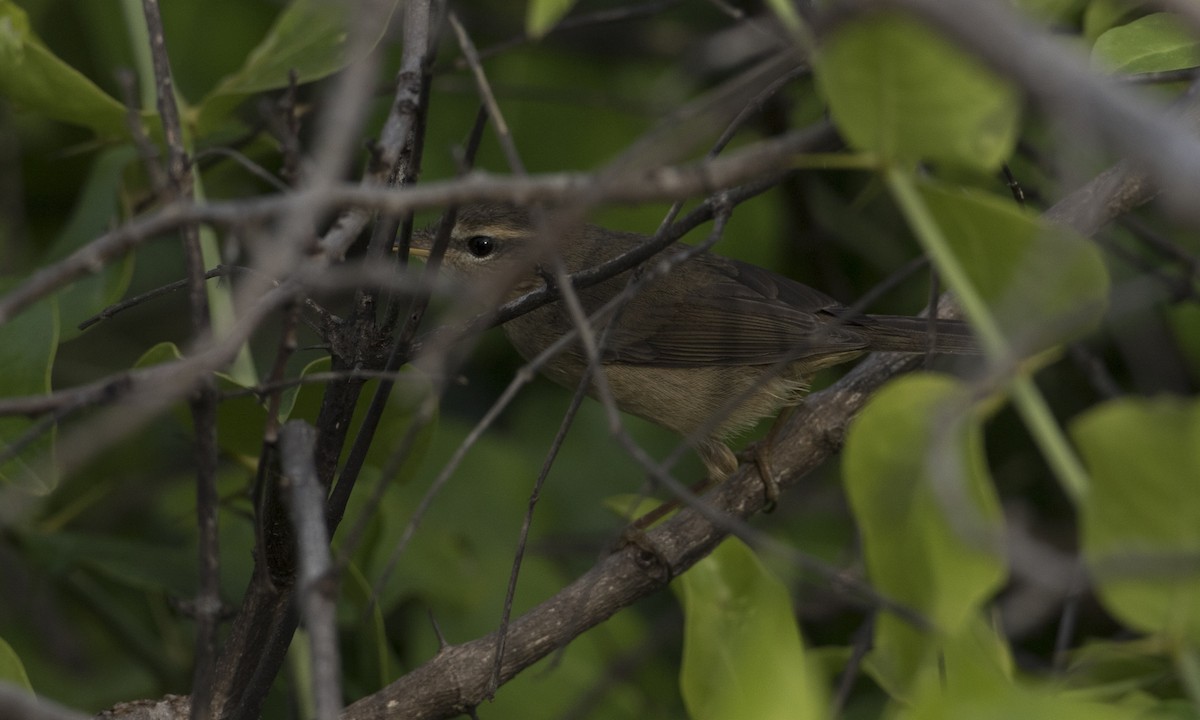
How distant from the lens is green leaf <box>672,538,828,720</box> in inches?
71.7

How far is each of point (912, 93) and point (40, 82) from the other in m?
2.48

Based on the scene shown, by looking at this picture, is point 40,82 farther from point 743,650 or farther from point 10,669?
point 743,650

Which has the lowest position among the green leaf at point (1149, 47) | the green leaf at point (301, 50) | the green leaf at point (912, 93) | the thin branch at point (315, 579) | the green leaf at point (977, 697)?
the green leaf at point (977, 697)

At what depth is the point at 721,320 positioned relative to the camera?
175 inches

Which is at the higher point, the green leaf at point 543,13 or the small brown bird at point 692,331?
the green leaf at point 543,13

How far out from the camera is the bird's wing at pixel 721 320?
4273mm

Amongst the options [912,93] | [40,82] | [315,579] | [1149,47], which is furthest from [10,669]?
[1149,47]

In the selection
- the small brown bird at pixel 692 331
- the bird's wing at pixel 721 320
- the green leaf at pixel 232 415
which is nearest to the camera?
the green leaf at pixel 232 415

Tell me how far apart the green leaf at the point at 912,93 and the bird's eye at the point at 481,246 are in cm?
323

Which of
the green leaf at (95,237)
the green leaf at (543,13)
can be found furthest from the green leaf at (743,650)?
the green leaf at (95,237)

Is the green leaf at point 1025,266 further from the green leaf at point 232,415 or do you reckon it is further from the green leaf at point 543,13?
the green leaf at point 232,415

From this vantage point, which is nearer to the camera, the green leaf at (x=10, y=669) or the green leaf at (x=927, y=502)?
the green leaf at (x=927, y=502)

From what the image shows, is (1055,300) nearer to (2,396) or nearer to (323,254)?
(323,254)

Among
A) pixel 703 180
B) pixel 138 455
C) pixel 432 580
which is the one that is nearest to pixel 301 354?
pixel 138 455
